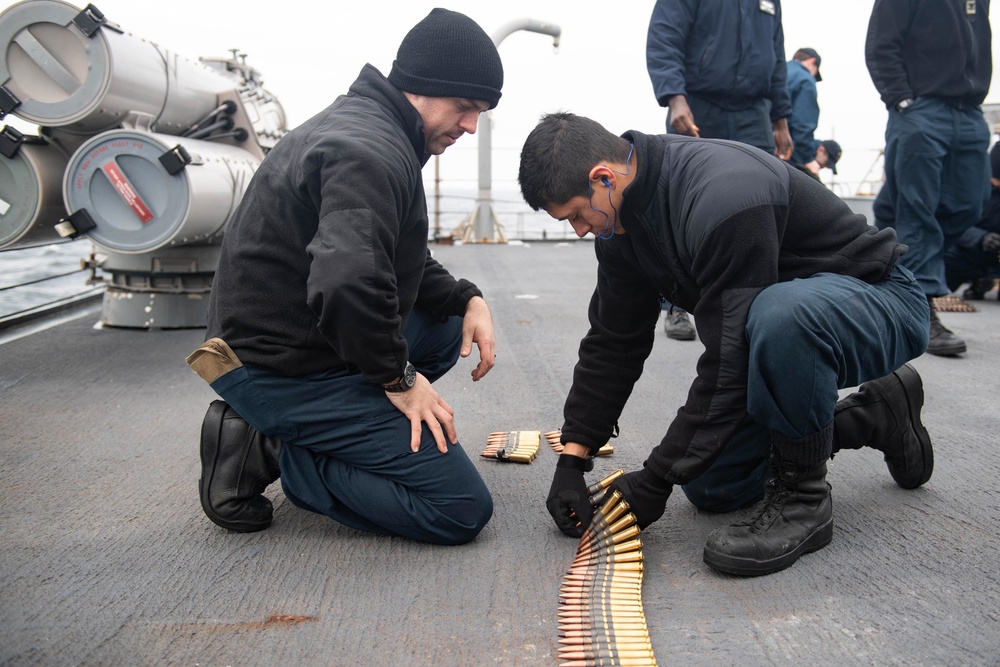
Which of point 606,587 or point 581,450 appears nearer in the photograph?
point 606,587

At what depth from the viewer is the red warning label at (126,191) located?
4172mm

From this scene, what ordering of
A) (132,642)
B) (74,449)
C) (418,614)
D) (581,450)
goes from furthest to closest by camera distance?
(74,449) < (581,450) < (418,614) < (132,642)

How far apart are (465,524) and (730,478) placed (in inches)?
30.4

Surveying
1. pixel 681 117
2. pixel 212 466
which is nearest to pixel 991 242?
pixel 681 117

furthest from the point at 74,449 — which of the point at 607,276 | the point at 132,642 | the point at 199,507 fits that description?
the point at 607,276

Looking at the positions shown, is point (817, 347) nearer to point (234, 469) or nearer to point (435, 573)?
point (435, 573)

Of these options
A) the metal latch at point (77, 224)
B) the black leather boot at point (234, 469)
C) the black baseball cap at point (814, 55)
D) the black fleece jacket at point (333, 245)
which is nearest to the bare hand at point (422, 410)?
the black fleece jacket at point (333, 245)

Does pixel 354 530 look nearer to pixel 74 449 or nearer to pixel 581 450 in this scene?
pixel 581 450

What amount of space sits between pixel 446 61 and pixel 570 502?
1279 millimetres

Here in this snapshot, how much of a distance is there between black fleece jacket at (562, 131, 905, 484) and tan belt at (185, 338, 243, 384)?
970 millimetres

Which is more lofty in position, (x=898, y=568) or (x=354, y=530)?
(x=898, y=568)

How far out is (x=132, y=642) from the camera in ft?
5.87

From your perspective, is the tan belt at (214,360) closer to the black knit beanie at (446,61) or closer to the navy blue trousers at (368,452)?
the navy blue trousers at (368,452)

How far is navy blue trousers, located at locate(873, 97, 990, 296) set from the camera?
15.2ft
